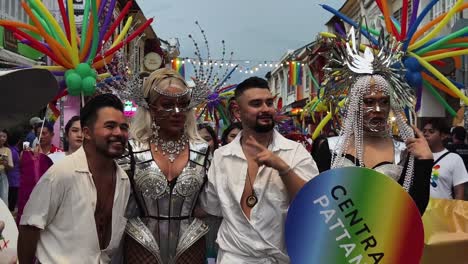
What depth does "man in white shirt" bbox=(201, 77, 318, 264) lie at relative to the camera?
10.4ft

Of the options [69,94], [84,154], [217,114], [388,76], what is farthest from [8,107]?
[217,114]

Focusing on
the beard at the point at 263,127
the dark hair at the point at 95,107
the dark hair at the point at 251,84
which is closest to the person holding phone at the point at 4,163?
the dark hair at the point at 95,107

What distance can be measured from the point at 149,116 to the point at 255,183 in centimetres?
90

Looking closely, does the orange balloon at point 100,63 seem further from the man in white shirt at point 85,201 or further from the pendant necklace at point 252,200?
the pendant necklace at point 252,200

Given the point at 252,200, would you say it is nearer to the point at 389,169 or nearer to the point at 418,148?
the point at 389,169

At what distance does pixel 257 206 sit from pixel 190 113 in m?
0.93

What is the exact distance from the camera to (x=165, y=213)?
351 centimetres

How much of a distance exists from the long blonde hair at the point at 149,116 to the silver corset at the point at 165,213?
0.93ft

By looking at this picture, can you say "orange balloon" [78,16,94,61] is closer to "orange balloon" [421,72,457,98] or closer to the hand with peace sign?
"orange balloon" [421,72,457,98]

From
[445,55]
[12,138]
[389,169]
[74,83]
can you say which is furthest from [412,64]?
[12,138]

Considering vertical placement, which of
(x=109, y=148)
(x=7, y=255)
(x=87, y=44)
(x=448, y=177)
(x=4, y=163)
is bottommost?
(x=4, y=163)

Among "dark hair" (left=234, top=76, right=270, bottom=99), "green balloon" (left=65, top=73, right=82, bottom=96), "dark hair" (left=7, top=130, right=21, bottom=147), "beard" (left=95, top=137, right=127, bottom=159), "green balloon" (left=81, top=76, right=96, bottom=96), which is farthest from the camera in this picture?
"dark hair" (left=7, top=130, right=21, bottom=147)

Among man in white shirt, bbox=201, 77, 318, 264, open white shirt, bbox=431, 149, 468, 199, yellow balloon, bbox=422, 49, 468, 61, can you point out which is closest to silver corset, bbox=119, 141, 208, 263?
man in white shirt, bbox=201, 77, 318, 264

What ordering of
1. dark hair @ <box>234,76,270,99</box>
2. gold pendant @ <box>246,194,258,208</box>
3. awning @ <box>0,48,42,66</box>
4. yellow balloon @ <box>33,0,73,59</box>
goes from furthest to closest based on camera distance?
awning @ <box>0,48,42,66</box>
yellow balloon @ <box>33,0,73,59</box>
dark hair @ <box>234,76,270,99</box>
gold pendant @ <box>246,194,258,208</box>
